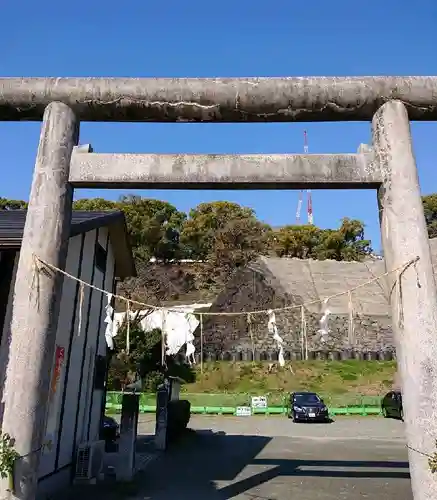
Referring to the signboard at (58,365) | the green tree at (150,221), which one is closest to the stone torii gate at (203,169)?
the signboard at (58,365)

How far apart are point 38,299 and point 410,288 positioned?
430cm

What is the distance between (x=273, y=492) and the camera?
935 cm

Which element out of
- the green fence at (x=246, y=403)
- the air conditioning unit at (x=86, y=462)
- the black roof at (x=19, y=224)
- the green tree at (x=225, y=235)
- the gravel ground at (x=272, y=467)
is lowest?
the gravel ground at (x=272, y=467)

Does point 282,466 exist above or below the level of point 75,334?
below

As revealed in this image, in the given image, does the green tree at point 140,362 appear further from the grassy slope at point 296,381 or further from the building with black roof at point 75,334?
the building with black roof at point 75,334

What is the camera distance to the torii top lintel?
5.91 m

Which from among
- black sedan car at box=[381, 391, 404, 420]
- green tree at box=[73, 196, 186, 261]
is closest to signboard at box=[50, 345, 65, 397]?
black sedan car at box=[381, 391, 404, 420]

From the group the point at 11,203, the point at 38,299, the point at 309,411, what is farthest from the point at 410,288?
the point at 11,203

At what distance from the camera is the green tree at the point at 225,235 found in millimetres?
53094

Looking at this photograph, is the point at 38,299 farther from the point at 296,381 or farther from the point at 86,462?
the point at 296,381

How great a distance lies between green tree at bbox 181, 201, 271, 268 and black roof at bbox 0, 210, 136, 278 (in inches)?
1489

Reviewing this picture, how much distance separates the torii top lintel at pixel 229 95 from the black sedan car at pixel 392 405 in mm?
19601

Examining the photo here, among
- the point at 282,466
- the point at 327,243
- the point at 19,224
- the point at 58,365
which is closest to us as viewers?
the point at 58,365

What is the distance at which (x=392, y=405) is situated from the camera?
23219 mm
